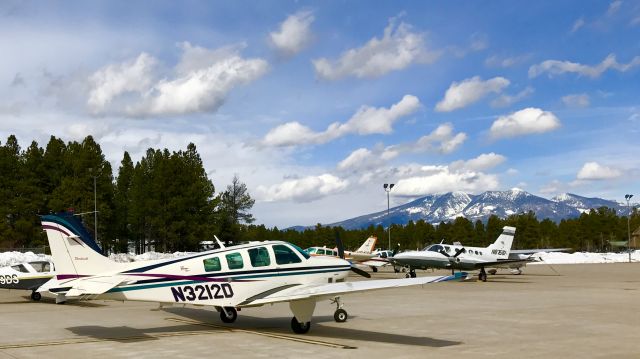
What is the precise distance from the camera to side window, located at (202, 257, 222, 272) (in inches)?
561

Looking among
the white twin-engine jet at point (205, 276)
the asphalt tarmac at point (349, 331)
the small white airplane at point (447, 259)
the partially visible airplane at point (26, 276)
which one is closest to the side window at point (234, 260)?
the white twin-engine jet at point (205, 276)

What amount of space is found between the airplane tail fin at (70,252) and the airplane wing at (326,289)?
365 centimetres

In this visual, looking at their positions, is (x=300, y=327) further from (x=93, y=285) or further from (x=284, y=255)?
(x=93, y=285)

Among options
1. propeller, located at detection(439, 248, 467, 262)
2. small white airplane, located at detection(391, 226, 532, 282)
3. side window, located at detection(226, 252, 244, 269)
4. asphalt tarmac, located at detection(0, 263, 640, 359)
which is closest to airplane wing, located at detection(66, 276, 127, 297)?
asphalt tarmac, located at detection(0, 263, 640, 359)

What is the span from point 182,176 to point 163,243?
960 centimetres

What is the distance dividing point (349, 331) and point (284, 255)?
2.55 m

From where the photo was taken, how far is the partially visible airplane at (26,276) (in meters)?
23.8

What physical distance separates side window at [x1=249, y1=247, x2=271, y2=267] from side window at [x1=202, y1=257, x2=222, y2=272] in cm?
83

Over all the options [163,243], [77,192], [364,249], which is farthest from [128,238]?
[364,249]

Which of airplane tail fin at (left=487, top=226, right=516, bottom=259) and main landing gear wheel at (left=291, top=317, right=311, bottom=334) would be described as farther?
airplane tail fin at (left=487, top=226, right=516, bottom=259)

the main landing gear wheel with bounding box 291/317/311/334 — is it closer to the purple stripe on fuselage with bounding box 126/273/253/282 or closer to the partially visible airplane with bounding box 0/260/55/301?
the purple stripe on fuselage with bounding box 126/273/253/282

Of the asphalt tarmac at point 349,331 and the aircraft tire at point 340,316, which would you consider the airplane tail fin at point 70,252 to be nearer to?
the asphalt tarmac at point 349,331

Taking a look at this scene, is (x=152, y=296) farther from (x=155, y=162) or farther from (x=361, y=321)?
(x=155, y=162)

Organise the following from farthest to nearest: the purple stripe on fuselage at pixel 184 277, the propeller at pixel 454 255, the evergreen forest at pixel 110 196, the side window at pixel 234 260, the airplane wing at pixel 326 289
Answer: the evergreen forest at pixel 110 196 < the propeller at pixel 454 255 < the side window at pixel 234 260 < the purple stripe on fuselage at pixel 184 277 < the airplane wing at pixel 326 289
